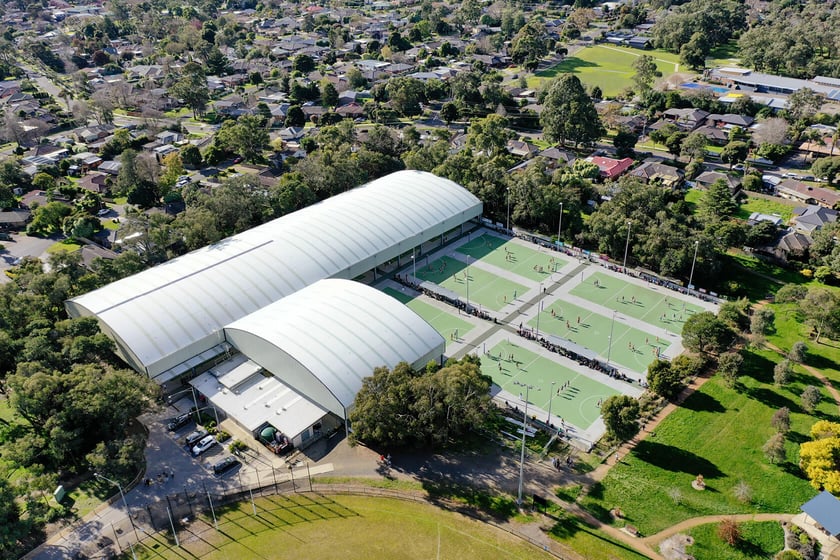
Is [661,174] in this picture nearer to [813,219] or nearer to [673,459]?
[813,219]

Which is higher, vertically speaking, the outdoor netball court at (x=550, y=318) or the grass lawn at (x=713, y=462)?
the outdoor netball court at (x=550, y=318)

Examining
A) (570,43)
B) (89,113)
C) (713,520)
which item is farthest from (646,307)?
(570,43)

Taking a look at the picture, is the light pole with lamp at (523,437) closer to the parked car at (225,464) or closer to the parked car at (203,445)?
the parked car at (225,464)

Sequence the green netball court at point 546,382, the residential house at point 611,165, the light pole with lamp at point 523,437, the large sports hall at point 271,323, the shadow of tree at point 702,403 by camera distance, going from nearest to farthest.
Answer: the light pole with lamp at point 523,437 → the large sports hall at point 271,323 → the shadow of tree at point 702,403 → the green netball court at point 546,382 → the residential house at point 611,165

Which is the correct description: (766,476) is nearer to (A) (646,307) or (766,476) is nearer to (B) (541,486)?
(B) (541,486)

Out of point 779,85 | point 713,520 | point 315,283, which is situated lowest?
point 713,520

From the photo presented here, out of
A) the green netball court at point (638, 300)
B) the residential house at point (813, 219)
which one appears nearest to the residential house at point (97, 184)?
the green netball court at point (638, 300)
